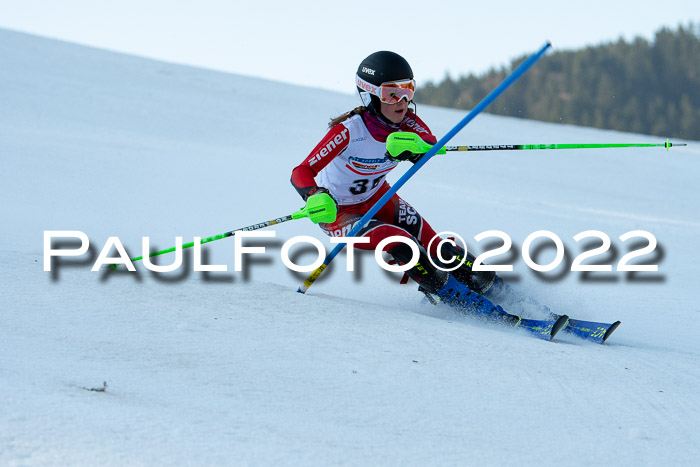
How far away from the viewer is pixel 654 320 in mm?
4156

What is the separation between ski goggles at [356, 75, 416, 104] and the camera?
3744 mm

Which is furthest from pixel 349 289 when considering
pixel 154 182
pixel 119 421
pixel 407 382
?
pixel 154 182

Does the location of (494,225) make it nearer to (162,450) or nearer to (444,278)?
(444,278)

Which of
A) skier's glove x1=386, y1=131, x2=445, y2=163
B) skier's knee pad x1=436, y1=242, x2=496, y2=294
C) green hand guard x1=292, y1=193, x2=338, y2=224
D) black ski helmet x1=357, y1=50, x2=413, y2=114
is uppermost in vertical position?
black ski helmet x1=357, y1=50, x2=413, y2=114

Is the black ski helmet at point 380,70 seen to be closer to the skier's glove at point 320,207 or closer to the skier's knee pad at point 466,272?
the skier's glove at point 320,207

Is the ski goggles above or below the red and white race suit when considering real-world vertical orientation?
above

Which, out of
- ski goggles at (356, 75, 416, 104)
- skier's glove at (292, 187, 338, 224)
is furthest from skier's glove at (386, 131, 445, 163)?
skier's glove at (292, 187, 338, 224)

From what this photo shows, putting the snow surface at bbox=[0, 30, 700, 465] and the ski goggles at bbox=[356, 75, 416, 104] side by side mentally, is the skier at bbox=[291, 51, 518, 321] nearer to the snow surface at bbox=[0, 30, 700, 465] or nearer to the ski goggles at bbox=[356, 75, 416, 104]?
the ski goggles at bbox=[356, 75, 416, 104]

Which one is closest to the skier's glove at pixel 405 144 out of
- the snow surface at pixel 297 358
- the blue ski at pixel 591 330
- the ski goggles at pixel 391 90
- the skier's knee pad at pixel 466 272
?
the ski goggles at pixel 391 90

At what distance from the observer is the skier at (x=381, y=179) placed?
366 centimetres

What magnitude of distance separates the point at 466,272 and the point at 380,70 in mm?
1147

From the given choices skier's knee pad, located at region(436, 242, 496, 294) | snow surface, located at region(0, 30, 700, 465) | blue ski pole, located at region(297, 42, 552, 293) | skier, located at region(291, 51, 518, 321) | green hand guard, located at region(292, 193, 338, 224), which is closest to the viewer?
snow surface, located at region(0, 30, 700, 465)

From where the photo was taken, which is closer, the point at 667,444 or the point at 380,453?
the point at 380,453

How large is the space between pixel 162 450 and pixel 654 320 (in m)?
3.32
